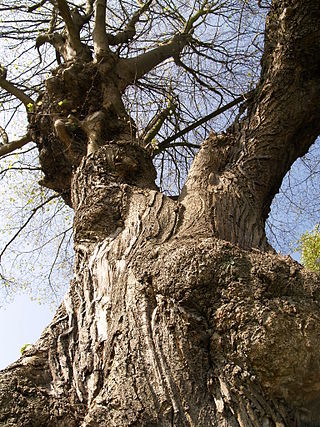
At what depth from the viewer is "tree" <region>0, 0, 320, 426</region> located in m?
1.87

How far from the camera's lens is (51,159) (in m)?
4.04

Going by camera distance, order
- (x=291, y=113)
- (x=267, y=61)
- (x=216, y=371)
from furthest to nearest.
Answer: (x=267, y=61) < (x=291, y=113) < (x=216, y=371)

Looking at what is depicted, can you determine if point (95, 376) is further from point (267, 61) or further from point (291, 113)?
point (267, 61)

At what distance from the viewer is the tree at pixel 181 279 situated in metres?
1.87

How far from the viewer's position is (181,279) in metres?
2.15

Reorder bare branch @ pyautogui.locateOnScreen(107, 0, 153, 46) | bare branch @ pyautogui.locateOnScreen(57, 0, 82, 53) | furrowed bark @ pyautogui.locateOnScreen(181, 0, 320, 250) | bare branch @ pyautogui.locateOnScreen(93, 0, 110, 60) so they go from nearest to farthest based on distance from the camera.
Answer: furrowed bark @ pyautogui.locateOnScreen(181, 0, 320, 250) → bare branch @ pyautogui.locateOnScreen(93, 0, 110, 60) → bare branch @ pyautogui.locateOnScreen(57, 0, 82, 53) → bare branch @ pyautogui.locateOnScreen(107, 0, 153, 46)

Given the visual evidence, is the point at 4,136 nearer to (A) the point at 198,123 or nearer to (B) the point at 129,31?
(B) the point at 129,31

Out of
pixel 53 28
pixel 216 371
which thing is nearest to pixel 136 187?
pixel 216 371

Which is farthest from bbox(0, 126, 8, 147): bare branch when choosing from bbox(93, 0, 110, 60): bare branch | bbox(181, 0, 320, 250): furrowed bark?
bbox(181, 0, 320, 250): furrowed bark

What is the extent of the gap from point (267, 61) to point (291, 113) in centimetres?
64

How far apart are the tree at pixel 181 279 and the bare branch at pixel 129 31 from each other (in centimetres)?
167

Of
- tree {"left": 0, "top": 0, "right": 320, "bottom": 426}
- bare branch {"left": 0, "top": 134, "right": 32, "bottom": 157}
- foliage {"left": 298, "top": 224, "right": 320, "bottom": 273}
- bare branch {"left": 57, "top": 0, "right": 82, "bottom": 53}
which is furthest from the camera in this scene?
foliage {"left": 298, "top": 224, "right": 320, "bottom": 273}

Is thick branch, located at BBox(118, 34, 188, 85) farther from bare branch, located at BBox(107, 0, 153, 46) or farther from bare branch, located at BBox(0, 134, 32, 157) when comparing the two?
bare branch, located at BBox(0, 134, 32, 157)

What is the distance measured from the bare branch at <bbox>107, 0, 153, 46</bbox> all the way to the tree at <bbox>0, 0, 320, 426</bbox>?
1.67m
